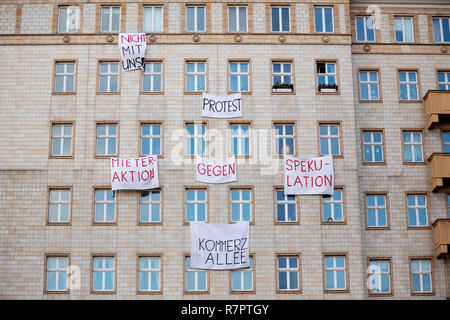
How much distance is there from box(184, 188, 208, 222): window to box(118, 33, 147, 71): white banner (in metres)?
7.57

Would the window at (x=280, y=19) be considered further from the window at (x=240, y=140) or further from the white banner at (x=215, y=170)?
the white banner at (x=215, y=170)

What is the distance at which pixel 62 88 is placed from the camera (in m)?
49.2

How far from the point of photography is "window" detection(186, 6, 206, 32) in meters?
50.2

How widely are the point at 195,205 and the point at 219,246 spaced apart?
2637mm

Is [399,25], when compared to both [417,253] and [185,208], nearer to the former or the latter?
[417,253]

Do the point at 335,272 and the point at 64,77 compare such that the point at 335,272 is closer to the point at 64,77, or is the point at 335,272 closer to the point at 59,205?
the point at 59,205

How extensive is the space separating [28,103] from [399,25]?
70.6 feet

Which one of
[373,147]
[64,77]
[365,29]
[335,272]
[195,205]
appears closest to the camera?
[335,272]

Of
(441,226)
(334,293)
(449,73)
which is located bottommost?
(334,293)

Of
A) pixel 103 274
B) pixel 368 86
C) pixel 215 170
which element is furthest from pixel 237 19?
pixel 103 274

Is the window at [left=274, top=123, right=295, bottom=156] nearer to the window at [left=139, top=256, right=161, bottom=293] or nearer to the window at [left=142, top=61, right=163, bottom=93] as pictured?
the window at [left=142, top=61, right=163, bottom=93]

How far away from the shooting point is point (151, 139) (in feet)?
159

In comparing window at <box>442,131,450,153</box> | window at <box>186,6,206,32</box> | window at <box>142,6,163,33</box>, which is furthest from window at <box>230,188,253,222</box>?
window at <box>442,131,450,153</box>

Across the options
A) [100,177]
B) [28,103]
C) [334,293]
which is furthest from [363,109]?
[28,103]
